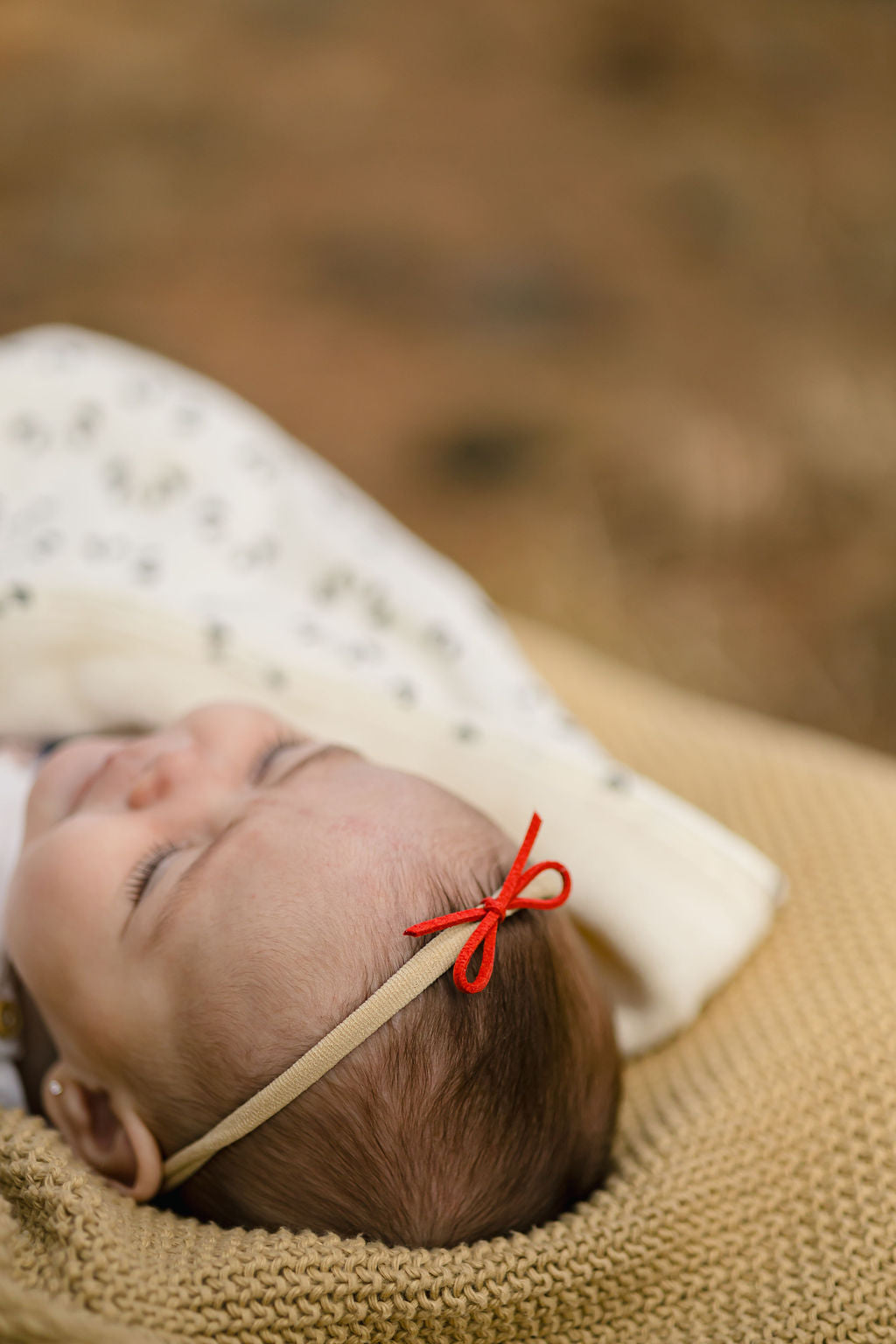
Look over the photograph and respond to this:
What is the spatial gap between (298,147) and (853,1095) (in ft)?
10.00

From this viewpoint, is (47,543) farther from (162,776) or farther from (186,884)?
(186,884)

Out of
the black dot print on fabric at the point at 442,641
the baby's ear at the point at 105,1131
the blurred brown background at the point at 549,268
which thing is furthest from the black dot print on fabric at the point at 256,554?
the blurred brown background at the point at 549,268

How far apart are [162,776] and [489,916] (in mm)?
310

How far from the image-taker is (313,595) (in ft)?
4.50

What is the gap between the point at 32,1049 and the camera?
3.21 ft

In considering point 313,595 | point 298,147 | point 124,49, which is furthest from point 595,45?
point 313,595

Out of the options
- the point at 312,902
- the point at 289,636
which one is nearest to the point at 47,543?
the point at 289,636

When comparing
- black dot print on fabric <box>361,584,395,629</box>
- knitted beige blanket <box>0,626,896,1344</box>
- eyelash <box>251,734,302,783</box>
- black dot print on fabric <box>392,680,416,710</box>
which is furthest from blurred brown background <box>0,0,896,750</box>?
eyelash <box>251,734,302,783</box>

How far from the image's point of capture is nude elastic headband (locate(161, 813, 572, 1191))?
0.76 meters

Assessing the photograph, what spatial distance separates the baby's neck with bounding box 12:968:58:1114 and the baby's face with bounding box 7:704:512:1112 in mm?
85

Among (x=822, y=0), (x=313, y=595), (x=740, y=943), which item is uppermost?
(x=822, y=0)

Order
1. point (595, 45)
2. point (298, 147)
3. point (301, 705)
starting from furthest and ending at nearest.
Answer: point (595, 45)
point (298, 147)
point (301, 705)

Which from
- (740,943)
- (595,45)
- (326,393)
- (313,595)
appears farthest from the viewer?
(595,45)

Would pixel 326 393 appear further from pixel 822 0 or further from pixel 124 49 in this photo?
pixel 822 0
